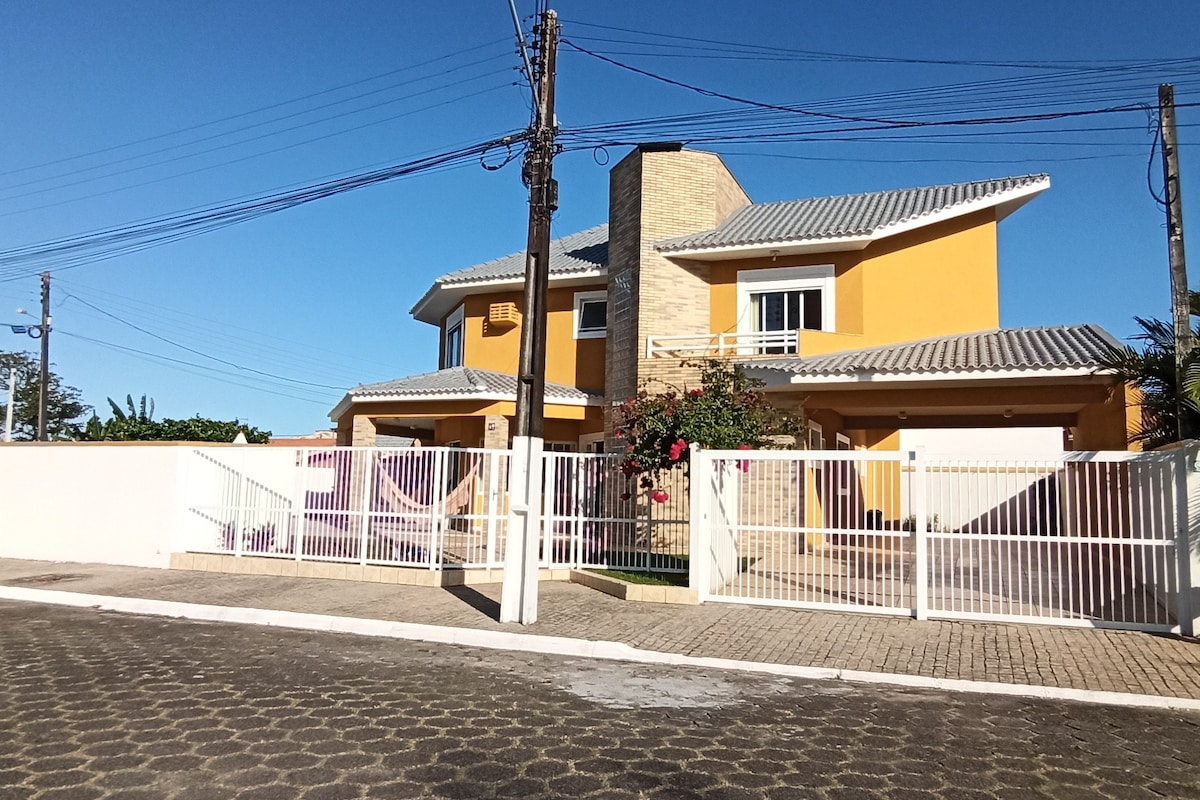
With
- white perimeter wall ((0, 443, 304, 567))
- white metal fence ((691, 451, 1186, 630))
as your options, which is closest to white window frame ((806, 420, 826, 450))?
white metal fence ((691, 451, 1186, 630))

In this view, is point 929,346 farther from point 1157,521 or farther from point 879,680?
point 879,680

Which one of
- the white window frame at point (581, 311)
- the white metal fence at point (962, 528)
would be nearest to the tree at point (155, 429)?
the white window frame at point (581, 311)

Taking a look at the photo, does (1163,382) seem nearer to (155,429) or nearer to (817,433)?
(817,433)

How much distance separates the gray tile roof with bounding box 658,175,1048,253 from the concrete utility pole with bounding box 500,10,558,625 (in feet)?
25.1

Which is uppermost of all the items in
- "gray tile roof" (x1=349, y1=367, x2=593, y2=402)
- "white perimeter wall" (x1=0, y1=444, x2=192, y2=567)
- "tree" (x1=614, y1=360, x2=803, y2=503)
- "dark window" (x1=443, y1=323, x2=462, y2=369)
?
"dark window" (x1=443, y1=323, x2=462, y2=369)

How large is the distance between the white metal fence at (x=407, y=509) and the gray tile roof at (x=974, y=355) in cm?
416

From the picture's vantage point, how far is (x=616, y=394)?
58.7 feet

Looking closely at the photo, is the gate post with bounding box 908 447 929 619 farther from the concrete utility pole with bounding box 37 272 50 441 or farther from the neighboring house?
the concrete utility pole with bounding box 37 272 50 441

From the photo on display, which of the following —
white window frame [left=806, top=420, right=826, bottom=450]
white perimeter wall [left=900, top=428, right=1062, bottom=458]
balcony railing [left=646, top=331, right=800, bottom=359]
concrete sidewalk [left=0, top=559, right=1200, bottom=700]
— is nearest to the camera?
concrete sidewalk [left=0, top=559, right=1200, bottom=700]

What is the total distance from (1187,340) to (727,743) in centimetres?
660

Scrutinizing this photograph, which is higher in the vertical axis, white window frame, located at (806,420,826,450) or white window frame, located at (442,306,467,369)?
white window frame, located at (442,306,467,369)

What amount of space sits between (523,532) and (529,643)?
4.00 feet

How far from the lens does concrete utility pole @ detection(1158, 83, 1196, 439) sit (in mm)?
8531

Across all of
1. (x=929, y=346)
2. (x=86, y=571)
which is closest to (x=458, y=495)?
(x=86, y=571)
